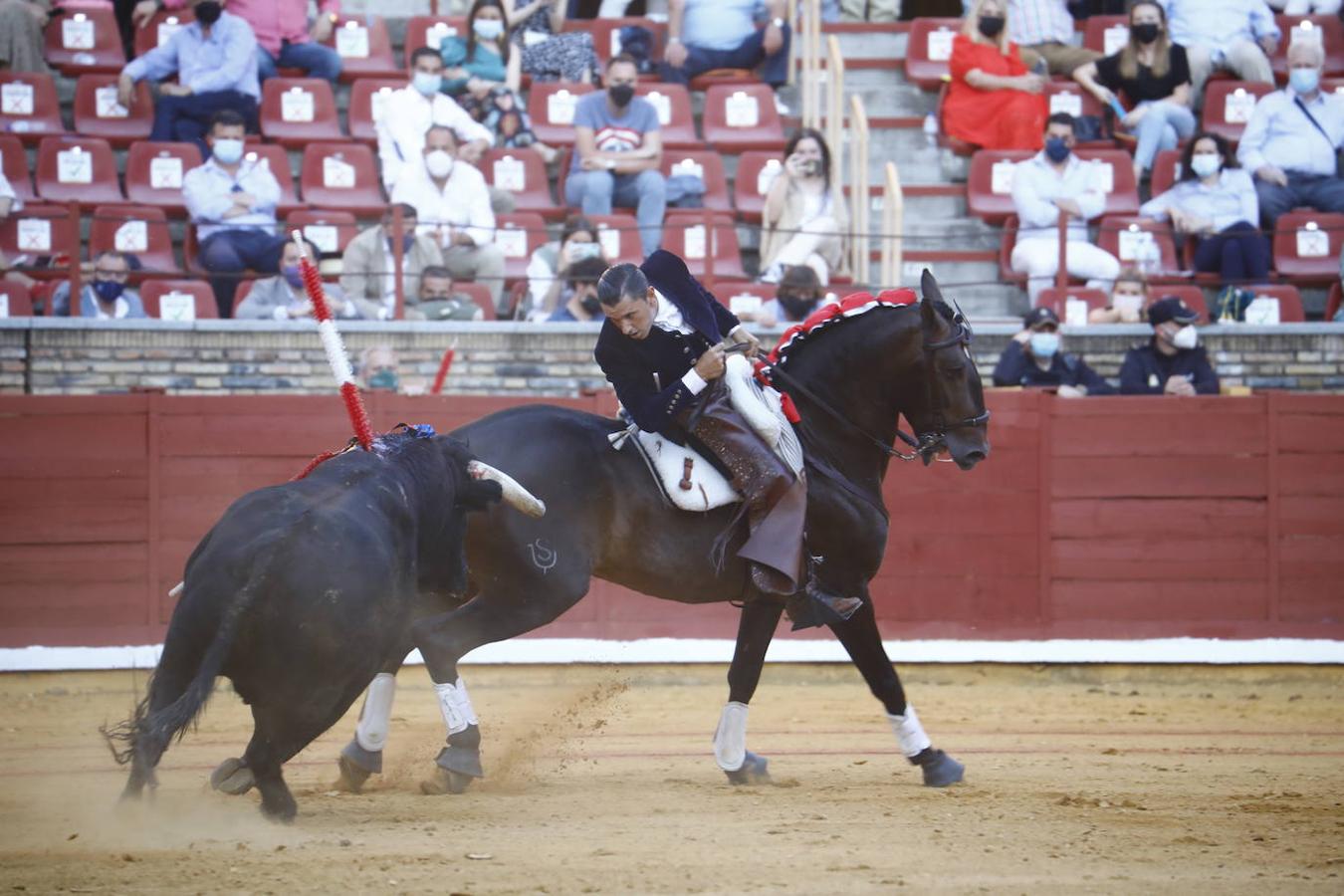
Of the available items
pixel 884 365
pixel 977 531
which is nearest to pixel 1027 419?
pixel 977 531

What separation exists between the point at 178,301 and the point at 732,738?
6.36 metres

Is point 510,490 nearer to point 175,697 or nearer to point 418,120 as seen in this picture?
point 175,697

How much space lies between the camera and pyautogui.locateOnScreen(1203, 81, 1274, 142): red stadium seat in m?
14.6

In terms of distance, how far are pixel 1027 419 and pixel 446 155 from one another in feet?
14.8

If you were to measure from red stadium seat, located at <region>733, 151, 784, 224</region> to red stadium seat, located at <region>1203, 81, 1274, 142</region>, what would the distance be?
3.83m

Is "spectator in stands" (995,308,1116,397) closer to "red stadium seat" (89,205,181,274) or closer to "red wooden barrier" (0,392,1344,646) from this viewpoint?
"red wooden barrier" (0,392,1344,646)

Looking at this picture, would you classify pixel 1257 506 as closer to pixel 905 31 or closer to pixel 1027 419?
pixel 1027 419

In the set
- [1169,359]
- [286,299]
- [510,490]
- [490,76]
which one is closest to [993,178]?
[1169,359]

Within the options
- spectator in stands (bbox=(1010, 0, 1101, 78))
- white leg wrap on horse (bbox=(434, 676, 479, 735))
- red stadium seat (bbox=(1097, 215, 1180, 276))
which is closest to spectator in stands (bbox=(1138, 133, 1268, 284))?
red stadium seat (bbox=(1097, 215, 1180, 276))

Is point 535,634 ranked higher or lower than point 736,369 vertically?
lower

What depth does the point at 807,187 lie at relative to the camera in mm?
12766

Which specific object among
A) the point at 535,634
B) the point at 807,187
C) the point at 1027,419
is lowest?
the point at 535,634

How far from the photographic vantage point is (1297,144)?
13875mm

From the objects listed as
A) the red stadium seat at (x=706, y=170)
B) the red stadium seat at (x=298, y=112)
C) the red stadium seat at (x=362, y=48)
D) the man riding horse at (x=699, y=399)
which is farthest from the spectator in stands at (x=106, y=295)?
the man riding horse at (x=699, y=399)
